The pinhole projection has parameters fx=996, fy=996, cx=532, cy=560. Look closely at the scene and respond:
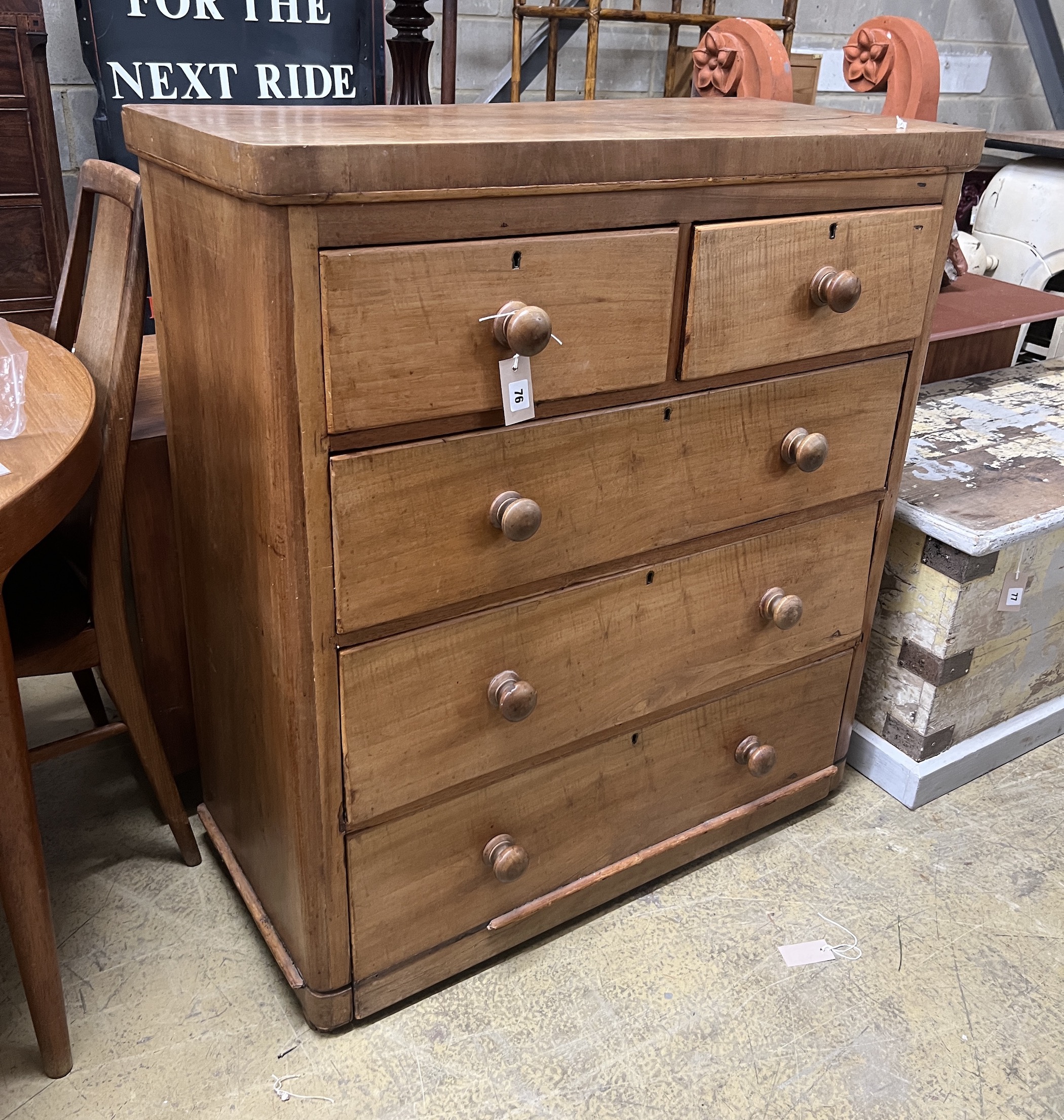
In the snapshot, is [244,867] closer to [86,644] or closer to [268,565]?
[86,644]

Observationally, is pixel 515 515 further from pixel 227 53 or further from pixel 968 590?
pixel 227 53

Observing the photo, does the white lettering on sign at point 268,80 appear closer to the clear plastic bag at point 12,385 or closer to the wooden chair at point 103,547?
the wooden chair at point 103,547

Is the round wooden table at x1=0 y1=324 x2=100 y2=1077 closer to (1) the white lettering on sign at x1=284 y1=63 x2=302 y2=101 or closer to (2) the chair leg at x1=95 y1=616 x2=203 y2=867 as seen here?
(2) the chair leg at x1=95 y1=616 x2=203 y2=867

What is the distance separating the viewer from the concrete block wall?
7.38ft

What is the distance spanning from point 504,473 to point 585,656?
300mm

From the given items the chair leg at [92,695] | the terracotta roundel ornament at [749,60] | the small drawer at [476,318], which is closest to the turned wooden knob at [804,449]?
the small drawer at [476,318]

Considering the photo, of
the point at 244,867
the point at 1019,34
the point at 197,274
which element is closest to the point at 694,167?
the point at 197,274

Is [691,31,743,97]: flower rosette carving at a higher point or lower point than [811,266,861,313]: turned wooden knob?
higher

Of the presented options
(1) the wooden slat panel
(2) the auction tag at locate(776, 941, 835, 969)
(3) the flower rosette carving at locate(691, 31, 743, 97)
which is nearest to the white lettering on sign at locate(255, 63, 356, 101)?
(1) the wooden slat panel

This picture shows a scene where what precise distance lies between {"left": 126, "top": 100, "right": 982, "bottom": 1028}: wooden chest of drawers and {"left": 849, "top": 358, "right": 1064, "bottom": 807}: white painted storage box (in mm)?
196

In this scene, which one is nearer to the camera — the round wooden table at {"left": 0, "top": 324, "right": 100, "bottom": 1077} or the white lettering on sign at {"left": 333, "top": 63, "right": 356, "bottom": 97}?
the round wooden table at {"left": 0, "top": 324, "right": 100, "bottom": 1077}

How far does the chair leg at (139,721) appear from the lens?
1360 millimetres

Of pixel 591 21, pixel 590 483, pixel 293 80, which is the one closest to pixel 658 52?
pixel 591 21

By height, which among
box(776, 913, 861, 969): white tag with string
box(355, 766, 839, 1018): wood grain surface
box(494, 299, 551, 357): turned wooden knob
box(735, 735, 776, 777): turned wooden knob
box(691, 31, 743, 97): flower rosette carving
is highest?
box(691, 31, 743, 97): flower rosette carving
